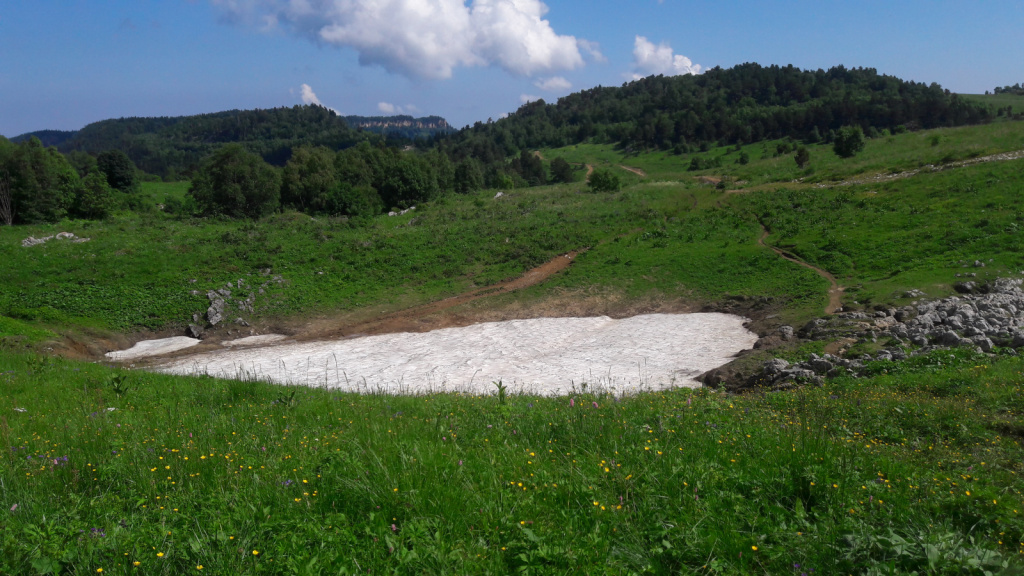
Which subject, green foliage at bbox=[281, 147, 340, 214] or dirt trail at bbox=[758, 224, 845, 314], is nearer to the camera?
dirt trail at bbox=[758, 224, 845, 314]

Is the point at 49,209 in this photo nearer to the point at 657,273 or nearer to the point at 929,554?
the point at 657,273

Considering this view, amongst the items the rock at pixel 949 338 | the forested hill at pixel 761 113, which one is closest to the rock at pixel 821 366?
the rock at pixel 949 338

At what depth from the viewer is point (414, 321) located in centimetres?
2564

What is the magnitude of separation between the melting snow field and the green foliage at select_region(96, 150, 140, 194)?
82946mm

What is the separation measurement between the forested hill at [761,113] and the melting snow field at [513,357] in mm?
108835

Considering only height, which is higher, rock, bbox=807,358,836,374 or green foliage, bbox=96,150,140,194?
green foliage, bbox=96,150,140,194

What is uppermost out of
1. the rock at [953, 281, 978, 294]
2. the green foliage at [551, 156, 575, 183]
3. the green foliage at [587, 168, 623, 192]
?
the green foliage at [551, 156, 575, 183]

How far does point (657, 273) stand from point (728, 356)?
11.0 m

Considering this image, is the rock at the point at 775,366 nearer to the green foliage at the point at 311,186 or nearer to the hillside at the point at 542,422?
the hillside at the point at 542,422

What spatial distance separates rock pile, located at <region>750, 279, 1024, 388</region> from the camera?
540 inches

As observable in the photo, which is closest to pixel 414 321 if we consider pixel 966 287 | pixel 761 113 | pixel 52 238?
pixel 966 287

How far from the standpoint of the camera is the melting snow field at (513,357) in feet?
56.5

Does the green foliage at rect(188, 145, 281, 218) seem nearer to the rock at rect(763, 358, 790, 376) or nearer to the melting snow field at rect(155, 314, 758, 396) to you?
the melting snow field at rect(155, 314, 758, 396)

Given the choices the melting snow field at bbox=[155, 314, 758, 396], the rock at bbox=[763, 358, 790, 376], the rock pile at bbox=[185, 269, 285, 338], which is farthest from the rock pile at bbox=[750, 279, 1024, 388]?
the rock pile at bbox=[185, 269, 285, 338]
